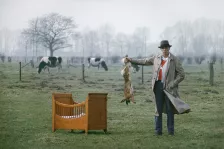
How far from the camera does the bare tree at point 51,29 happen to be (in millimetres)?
31609

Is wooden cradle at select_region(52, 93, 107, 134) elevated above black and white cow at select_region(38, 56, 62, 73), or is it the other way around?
black and white cow at select_region(38, 56, 62, 73)

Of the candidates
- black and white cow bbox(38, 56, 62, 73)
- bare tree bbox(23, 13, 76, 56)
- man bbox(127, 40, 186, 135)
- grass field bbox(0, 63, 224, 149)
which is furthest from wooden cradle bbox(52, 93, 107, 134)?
black and white cow bbox(38, 56, 62, 73)

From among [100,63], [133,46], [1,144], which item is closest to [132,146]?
[1,144]

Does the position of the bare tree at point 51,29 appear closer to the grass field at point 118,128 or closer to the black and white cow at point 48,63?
the black and white cow at point 48,63

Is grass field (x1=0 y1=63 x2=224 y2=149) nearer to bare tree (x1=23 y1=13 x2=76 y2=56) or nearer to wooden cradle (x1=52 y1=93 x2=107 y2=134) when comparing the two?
wooden cradle (x1=52 y1=93 x2=107 y2=134)

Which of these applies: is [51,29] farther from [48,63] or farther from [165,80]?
[165,80]

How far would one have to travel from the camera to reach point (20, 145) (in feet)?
23.9

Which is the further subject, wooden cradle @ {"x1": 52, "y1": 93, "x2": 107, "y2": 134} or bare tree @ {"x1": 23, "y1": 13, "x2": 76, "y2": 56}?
bare tree @ {"x1": 23, "y1": 13, "x2": 76, "y2": 56}

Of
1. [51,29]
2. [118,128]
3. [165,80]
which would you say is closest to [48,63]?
[51,29]

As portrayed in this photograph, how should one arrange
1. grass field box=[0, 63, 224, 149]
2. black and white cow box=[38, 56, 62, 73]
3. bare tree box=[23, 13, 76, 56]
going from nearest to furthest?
grass field box=[0, 63, 224, 149], bare tree box=[23, 13, 76, 56], black and white cow box=[38, 56, 62, 73]

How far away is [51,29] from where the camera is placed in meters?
37.6

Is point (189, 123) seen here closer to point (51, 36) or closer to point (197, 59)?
point (51, 36)

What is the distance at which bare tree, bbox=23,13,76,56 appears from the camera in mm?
31609

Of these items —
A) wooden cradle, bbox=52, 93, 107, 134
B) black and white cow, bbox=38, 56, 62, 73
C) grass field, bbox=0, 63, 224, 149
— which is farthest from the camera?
black and white cow, bbox=38, 56, 62, 73
